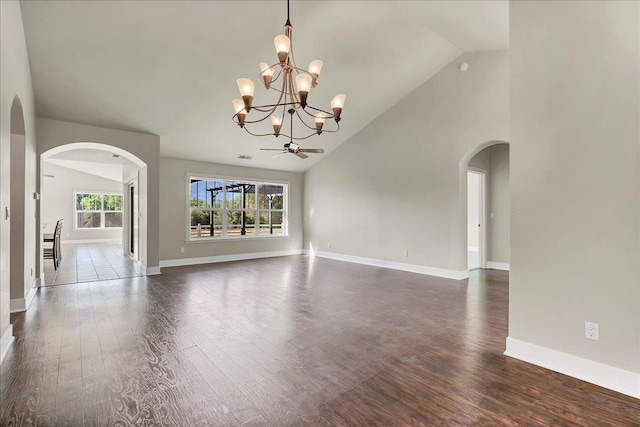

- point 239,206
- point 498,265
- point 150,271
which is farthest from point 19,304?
point 498,265

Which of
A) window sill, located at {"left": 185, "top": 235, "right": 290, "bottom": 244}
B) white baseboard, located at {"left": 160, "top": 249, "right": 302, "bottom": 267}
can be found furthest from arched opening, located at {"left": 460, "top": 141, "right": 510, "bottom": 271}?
window sill, located at {"left": 185, "top": 235, "right": 290, "bottom": 244}

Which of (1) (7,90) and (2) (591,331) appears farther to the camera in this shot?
(1) (7,90)

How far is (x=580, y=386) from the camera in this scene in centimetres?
226

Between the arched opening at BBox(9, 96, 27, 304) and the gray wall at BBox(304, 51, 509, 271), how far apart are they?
5.98 metres

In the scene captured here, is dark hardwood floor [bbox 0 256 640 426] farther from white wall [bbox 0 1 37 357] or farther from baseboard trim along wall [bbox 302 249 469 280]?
baseboard trim along wall [bbox 302 249 469 280]

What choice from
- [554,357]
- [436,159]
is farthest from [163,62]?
[554,357]

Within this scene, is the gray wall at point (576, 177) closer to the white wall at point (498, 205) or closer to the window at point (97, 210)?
the white wall at point (498, 205)

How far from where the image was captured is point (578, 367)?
7.80ft

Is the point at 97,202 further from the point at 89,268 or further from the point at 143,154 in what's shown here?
the point at 143,154

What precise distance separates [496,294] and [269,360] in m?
3.82

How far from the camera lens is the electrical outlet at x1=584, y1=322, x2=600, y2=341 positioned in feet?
7.57

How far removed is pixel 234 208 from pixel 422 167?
484 centimetres

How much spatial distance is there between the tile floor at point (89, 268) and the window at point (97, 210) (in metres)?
4.69

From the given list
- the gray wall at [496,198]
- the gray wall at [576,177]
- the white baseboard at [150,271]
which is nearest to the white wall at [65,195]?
the white baseboard at [150,271]
